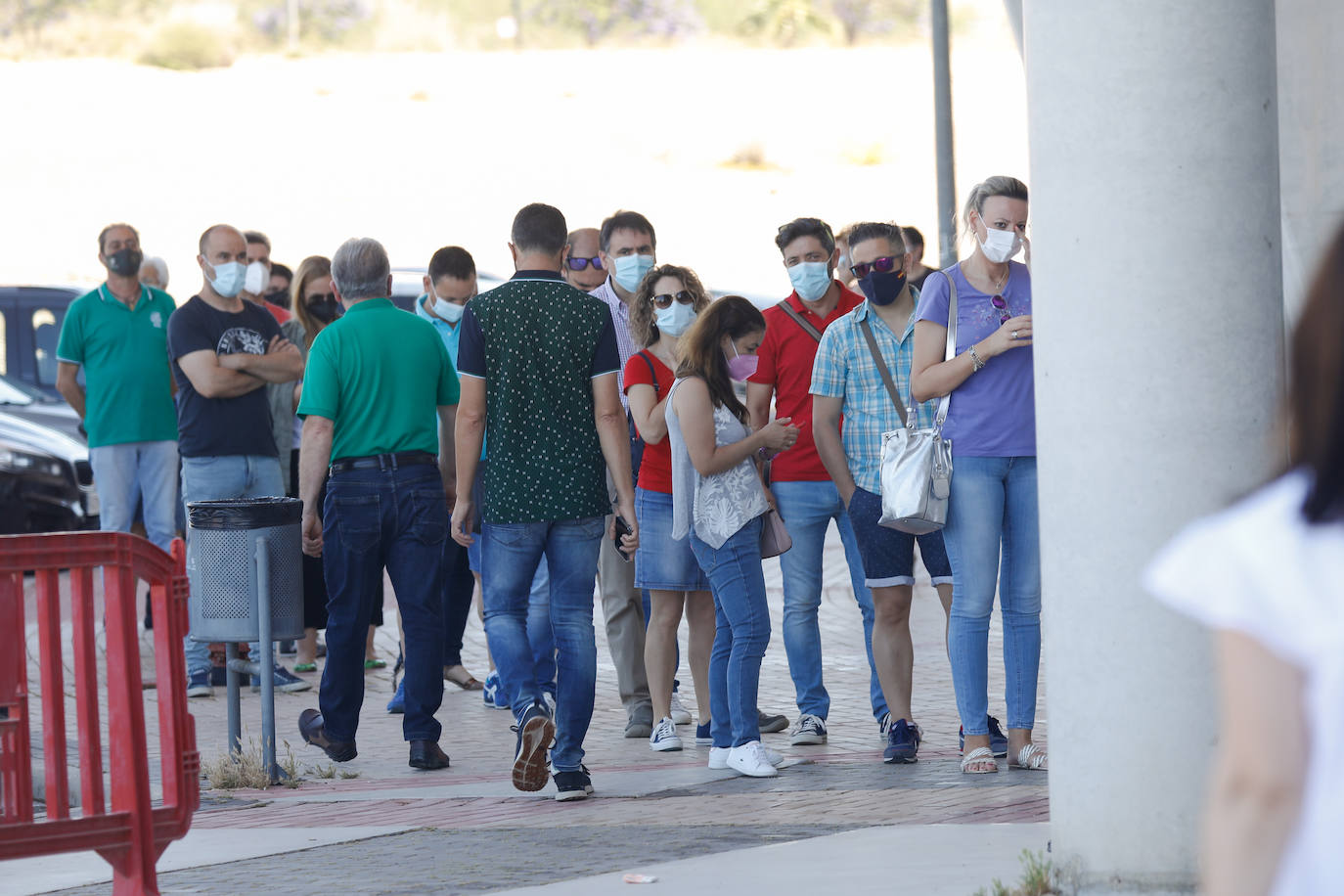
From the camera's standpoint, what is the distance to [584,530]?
684 cm

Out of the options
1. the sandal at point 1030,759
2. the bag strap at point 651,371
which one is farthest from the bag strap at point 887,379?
the sandal at point 1030,759

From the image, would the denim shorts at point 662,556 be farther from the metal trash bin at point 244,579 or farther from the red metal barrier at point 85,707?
the red metal barrier at point 85,707

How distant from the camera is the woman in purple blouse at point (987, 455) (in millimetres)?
6688

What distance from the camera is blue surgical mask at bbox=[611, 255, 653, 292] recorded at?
845 cm

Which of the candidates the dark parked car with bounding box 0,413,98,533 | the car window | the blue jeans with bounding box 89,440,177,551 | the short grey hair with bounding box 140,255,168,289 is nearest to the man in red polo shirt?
the blue jeans with bounding box 89,440,177,551

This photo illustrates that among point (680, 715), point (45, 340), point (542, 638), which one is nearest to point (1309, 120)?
point (680, 715)

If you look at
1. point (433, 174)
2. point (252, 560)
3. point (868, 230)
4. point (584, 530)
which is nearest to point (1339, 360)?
point (584, 530)

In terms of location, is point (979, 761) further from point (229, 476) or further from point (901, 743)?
point (229, 476)

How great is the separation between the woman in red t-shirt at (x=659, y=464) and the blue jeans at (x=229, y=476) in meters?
2.48

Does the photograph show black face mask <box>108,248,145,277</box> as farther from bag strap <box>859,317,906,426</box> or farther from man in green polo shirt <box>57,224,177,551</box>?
bag strap <box>859,317,906,426</box>

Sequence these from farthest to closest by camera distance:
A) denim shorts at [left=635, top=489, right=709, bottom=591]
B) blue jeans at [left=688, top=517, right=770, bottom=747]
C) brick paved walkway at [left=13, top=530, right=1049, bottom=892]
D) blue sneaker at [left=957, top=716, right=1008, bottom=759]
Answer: denim shorts at [left=635, top=489, right=709, bottom=591]
blue sneaker at [left=957, top=716, right=1008, bottom=759]
blue jeans at [left=688, top=517, right=770, bottom=747]
brick paved walkway at [left=13, top=530, right=1049, bottom=892]

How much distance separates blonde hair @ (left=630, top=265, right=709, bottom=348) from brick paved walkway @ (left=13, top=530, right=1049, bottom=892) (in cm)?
166

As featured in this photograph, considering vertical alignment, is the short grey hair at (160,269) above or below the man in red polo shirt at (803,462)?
above

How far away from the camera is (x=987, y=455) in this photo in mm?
6711
